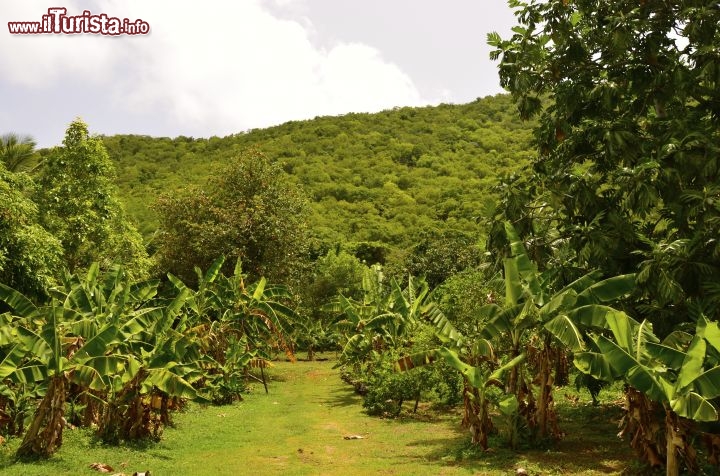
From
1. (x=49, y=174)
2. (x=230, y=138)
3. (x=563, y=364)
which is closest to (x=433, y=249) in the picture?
(x=563, y=364)

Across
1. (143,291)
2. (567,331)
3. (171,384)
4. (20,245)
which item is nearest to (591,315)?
(567,331)

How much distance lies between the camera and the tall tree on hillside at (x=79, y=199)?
72.0 feet

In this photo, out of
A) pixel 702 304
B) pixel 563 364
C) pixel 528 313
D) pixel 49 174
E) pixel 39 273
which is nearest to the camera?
pixel 702 304

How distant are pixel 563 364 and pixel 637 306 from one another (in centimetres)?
898

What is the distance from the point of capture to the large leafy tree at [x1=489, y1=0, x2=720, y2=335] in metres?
9.62

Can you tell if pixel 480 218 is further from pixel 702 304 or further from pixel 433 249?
pixel 433 249

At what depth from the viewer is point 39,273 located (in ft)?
55.3

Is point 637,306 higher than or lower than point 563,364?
higher

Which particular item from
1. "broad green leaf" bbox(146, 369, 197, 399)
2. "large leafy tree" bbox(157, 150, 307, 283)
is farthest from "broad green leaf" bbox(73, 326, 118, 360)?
"large leafy tree" bbox(157, 150, 307, 283)

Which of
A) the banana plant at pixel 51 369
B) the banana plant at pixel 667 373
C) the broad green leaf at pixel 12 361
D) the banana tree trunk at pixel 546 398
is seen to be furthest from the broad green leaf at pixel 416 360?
the broad green leaf at pixel 12 361

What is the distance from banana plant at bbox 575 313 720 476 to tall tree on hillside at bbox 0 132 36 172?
2740 cm

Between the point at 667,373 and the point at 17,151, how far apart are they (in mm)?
28784

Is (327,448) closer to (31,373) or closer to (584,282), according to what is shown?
(31,373)

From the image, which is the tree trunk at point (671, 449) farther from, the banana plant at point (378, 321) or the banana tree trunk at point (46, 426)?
the banana plant at point (378, 321)
